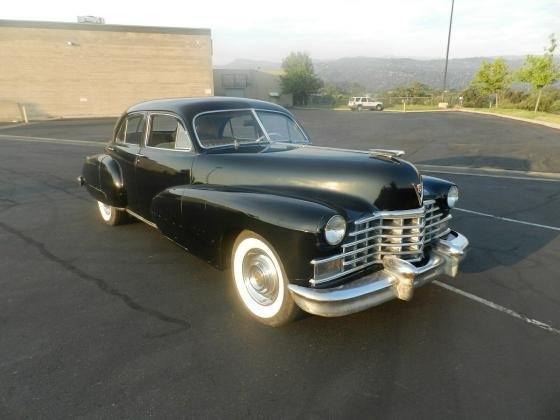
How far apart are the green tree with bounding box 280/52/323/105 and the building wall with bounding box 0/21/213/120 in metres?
20.0

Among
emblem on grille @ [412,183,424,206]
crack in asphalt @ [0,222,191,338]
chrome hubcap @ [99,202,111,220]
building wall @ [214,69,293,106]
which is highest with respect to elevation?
building wall @ [214,69,293,106]

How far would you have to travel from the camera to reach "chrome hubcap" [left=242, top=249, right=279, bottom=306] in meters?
3.05

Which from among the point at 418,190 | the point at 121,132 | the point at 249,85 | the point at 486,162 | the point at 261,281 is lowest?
the point at 486,162

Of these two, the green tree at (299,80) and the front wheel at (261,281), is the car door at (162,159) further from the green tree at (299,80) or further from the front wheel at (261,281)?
the green tree at (299,80)

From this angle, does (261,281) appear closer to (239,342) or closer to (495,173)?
(239,342)

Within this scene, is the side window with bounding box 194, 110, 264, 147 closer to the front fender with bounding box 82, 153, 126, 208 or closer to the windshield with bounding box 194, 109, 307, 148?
the windshield with bounding box 194, 109, 307, 148

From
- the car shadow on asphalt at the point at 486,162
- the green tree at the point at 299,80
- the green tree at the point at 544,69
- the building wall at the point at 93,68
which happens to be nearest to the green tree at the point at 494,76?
the green tree at the point at 544,69

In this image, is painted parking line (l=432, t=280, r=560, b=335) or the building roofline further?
the building roofline

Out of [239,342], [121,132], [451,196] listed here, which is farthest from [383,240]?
→ [121,132]

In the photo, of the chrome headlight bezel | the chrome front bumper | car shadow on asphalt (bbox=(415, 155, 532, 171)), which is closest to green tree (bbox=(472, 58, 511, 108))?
car shadow on asphalt (bbox=(415, 155, 532, 171))

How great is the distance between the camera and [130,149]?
4770 mm

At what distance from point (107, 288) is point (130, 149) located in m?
1.82

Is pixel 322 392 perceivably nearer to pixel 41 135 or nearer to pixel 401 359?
pixel 401 359

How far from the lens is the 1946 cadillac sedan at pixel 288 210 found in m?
2.70
